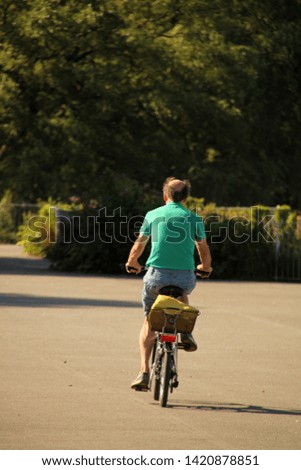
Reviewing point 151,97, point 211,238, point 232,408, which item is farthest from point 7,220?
point 232,408

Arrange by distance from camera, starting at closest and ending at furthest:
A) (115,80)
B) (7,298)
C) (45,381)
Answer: (45,381) → (7,298) → (115,80)

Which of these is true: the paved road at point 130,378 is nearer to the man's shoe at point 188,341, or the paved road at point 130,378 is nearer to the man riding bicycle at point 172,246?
the man's shoe at point 188,341

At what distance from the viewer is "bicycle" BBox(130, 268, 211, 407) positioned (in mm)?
10773

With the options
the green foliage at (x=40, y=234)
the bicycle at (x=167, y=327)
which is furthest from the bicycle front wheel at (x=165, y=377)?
the green foliage at (x=40, y=234)

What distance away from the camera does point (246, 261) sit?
1148 inches

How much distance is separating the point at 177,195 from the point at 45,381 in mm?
2055

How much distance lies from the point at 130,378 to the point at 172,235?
6.06 ft

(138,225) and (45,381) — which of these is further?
(138,225)

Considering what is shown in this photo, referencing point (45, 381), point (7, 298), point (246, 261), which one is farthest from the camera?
point (246, 261)

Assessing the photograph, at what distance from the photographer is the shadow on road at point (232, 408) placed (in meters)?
10.6

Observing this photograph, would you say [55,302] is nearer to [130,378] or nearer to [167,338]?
[130,378]

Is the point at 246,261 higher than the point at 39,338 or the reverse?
the reverse
